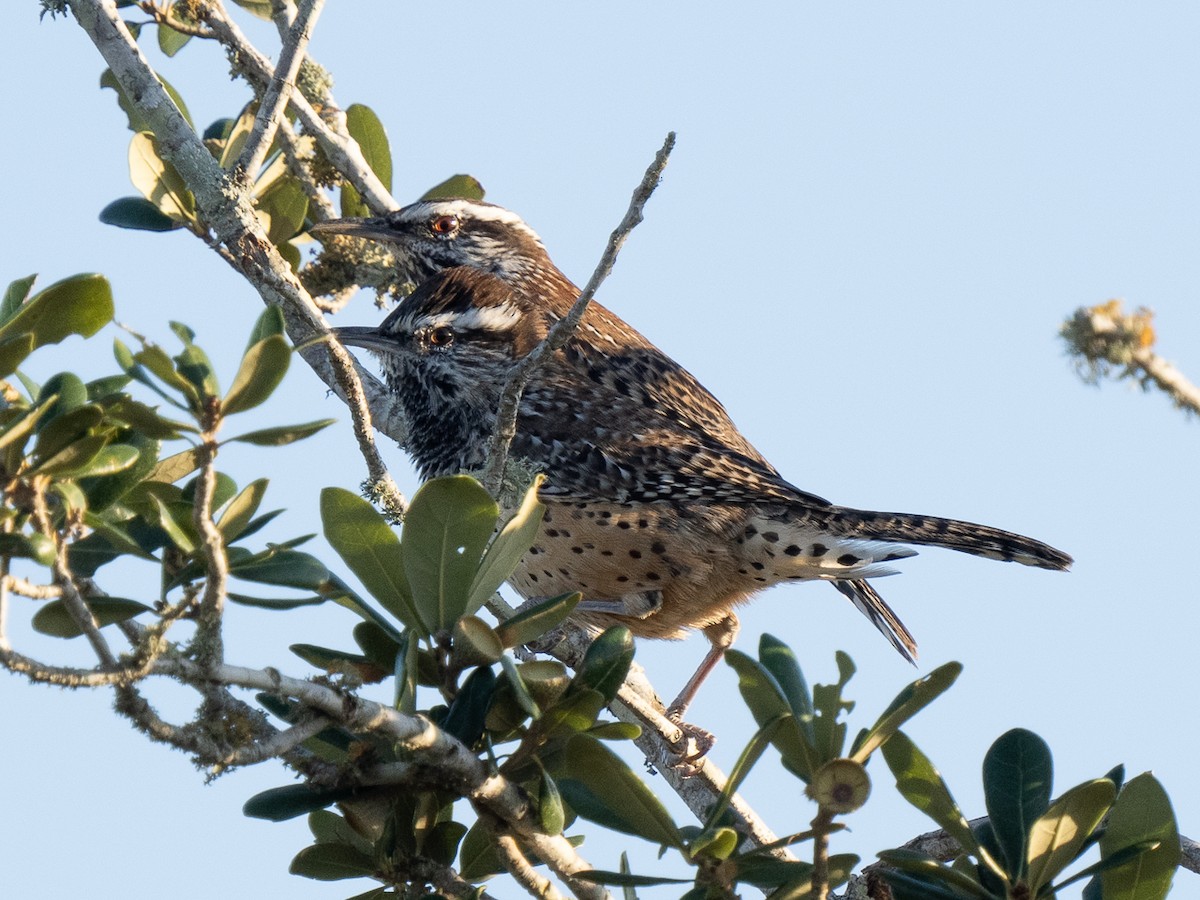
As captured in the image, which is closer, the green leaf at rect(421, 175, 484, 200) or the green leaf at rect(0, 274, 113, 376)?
the green leaf at rect(0, 274, 113, 376)

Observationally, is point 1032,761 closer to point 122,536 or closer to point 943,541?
point 122,536

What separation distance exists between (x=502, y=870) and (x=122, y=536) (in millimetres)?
773

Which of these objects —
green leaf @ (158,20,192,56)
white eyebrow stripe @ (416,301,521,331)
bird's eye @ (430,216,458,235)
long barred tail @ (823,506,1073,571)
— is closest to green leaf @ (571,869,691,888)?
long barred tail @ (823,506,1073,571)

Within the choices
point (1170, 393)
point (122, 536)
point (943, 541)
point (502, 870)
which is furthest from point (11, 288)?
point (943, 541)

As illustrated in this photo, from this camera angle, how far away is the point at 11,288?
1.85 metres

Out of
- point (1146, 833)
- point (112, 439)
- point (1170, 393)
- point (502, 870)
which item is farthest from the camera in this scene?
point (502, 870)

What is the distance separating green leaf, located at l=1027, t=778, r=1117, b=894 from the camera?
6.04ft

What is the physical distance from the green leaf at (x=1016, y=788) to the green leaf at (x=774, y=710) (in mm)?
236

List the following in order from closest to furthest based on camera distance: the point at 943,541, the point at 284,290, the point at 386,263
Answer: the point at 284,290
the point at 943,541
the point at 386,263

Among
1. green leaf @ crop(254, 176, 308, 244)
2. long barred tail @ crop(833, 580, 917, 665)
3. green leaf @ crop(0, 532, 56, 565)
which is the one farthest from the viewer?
long barred tail @ crop(833, 580, 917, 665)

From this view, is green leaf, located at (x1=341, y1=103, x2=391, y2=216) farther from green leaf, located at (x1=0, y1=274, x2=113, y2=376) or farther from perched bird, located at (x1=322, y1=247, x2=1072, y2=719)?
green leaf, located at (x1=0, y1=274, x2=113, y2=376)

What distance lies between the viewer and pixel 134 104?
325cm

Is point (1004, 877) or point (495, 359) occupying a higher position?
point (495, 359)

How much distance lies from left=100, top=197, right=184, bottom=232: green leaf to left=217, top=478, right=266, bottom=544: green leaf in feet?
6.24
